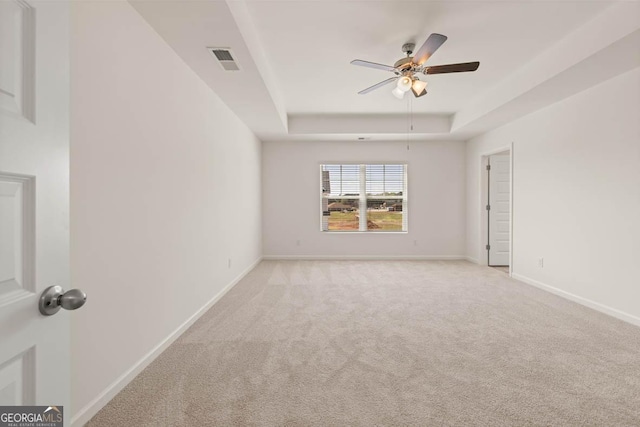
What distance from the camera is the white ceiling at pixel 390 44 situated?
2.43 meters

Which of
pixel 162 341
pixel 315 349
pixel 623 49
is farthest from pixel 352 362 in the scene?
pixel 623 49

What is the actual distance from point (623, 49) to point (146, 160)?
391 centimetres

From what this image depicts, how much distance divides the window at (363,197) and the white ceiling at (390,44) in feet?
7.03

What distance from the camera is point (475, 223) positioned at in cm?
614

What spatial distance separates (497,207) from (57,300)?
6.45 metres

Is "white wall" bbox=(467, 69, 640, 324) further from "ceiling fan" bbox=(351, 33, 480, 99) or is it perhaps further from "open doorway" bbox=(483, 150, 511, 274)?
"ceiling fan" bbox=(351, 33, 480, 99)

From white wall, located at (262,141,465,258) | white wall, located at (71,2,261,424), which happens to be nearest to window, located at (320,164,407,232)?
white wall, located at (262,141,465,258)

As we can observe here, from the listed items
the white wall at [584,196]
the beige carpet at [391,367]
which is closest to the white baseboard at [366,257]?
the white wall at [584,196]

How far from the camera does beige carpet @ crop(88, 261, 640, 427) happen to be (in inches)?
68.0

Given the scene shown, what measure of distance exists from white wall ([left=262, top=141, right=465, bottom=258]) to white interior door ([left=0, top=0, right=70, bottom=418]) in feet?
19.0

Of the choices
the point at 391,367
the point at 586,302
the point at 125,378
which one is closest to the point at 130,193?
the point at 125,378

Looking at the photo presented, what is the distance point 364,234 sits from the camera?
664 centimetres

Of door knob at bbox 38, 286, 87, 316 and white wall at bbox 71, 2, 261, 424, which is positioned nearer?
door knob at bbox 38, 286, 87, 316

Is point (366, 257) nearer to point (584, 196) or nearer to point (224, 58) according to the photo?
point (584, 196)
